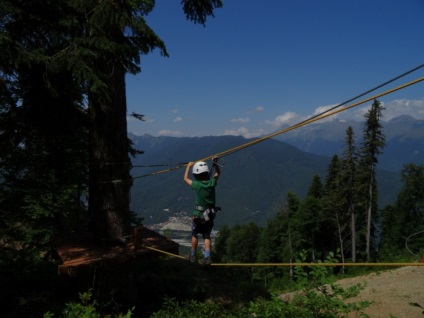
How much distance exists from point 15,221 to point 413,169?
48.4m

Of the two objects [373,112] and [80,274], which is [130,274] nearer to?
[80,274]

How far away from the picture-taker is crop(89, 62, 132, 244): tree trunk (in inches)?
270

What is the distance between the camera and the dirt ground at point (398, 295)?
12.4 meters

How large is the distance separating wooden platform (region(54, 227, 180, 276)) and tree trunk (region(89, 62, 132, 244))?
12.8 inches

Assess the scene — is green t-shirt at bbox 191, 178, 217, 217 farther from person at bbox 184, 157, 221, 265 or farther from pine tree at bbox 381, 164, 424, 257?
pine tree at bbox 381, 164, 424, 257

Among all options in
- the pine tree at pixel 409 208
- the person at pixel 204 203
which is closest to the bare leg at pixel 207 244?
the person at pixel 204 203

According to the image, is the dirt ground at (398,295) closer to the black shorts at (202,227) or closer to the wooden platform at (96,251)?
the black shorts at (202,227)

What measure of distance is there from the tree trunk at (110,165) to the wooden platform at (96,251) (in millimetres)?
324

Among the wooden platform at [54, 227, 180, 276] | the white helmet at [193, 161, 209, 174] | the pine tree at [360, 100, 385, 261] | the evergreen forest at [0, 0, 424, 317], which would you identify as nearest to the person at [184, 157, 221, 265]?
the white helmet at [193, 161, 209, 174]

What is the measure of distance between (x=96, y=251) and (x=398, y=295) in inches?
526

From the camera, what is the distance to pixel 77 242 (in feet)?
23.9

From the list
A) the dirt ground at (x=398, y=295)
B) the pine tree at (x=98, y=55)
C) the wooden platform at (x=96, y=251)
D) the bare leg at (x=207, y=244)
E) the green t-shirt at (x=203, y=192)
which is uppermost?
the pine tree at (x=98, y=55)

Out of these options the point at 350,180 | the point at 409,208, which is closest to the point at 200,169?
the point at 350,180

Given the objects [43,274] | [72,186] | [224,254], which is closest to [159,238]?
[43,274]
